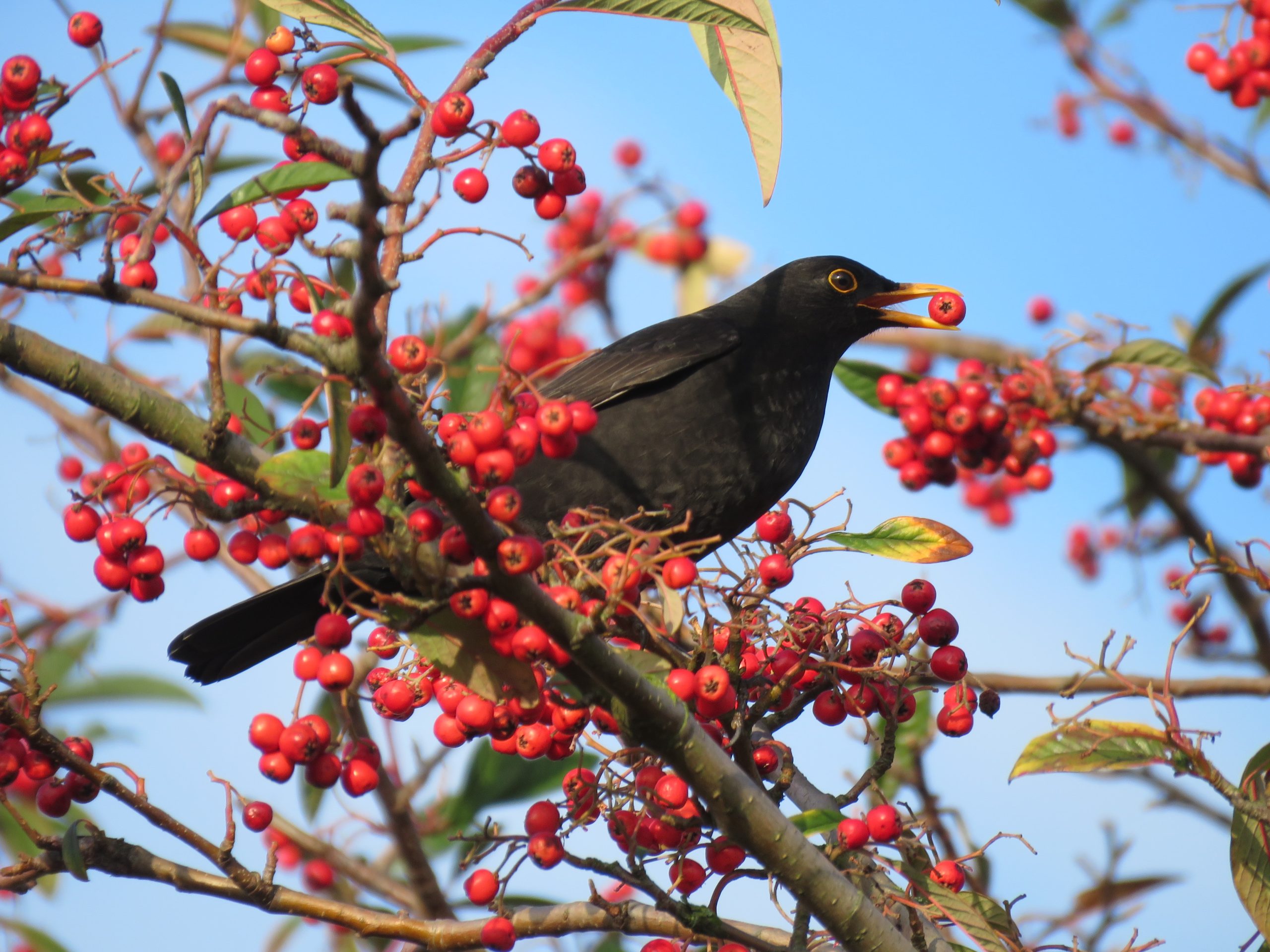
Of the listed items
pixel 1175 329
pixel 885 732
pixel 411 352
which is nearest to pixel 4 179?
pixel 411 352

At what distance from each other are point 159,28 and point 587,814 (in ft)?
8.21

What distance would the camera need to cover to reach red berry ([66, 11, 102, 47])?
8.56 ft

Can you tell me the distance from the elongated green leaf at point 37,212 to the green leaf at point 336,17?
21.6 inches

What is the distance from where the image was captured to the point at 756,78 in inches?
103

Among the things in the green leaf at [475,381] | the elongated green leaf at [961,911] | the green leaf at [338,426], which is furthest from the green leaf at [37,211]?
the green leaf at [475,381]

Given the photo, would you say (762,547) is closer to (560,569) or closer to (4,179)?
(560,569)

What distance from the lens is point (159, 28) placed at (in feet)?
11.2

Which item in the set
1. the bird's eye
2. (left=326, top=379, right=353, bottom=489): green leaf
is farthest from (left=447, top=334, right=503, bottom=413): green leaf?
(left=326, top=379, right=353, bottom=489): green leaf

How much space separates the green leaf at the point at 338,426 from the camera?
1705 millimetres

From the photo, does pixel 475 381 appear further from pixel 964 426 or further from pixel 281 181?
pixel 281 181

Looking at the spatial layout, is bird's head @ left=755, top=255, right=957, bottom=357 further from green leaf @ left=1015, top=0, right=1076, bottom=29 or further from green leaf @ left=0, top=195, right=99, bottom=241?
green leaf @ left=0, top=195, right=99, bottom=241

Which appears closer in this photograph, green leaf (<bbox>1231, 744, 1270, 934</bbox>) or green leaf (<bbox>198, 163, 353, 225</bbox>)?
green leaf (<bbox>198, 163, 353, 225</bbox>)

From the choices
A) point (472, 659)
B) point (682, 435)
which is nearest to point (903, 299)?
point (682, 435)

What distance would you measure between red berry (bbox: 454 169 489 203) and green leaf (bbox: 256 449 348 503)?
1.95 ft
